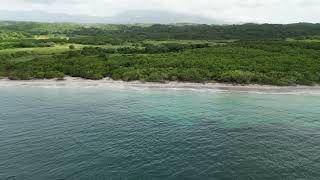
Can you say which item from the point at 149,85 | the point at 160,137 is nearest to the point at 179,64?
the point at 149,85

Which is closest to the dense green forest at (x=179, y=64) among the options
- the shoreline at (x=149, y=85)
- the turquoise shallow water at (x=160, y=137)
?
the shoreline at (x=149, y=85)

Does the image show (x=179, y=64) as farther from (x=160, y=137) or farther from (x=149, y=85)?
(x=160, y=137)

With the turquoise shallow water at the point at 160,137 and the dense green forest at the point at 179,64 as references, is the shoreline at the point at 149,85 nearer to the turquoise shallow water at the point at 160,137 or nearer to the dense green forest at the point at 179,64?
the dense green forest at the point at 179,64

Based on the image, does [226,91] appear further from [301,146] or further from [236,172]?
[236,172]

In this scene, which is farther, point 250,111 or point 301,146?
point 250,111

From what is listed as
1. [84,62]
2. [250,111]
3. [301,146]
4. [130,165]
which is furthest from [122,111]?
[84,62]

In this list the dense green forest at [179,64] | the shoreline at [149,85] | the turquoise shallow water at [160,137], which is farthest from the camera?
the dense green forest at [179,64]

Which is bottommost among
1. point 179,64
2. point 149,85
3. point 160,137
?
point 149,85
